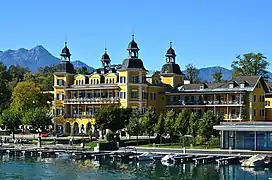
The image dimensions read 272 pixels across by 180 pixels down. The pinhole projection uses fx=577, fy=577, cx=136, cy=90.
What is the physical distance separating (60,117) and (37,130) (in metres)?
4.52

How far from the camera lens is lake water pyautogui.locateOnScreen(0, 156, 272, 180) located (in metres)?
50.3

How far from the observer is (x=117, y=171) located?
5434 centimetres

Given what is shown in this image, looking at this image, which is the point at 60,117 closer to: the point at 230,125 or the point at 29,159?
the point at 29,159

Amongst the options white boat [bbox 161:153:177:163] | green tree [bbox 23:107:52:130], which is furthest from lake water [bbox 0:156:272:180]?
green tree [bbox 23:107:52:130]

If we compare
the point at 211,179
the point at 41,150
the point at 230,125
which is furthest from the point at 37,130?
the point at 211,179

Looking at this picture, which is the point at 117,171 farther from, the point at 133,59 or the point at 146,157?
the point at 133,59

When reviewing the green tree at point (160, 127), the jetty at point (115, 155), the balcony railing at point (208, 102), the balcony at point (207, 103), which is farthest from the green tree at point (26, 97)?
the green tree at point (160, 127)

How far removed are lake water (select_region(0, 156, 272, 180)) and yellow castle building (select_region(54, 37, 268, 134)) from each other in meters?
29.2

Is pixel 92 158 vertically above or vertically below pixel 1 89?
below

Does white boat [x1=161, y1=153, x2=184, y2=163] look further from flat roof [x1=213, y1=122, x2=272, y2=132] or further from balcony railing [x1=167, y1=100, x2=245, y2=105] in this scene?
balcony railing [x1=167, y1=100, x2=245, y2=105]

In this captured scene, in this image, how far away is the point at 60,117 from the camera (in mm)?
96062

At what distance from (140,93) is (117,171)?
119ft

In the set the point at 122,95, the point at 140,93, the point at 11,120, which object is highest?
the point at 140,93

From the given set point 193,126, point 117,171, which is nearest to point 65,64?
point 193,126
